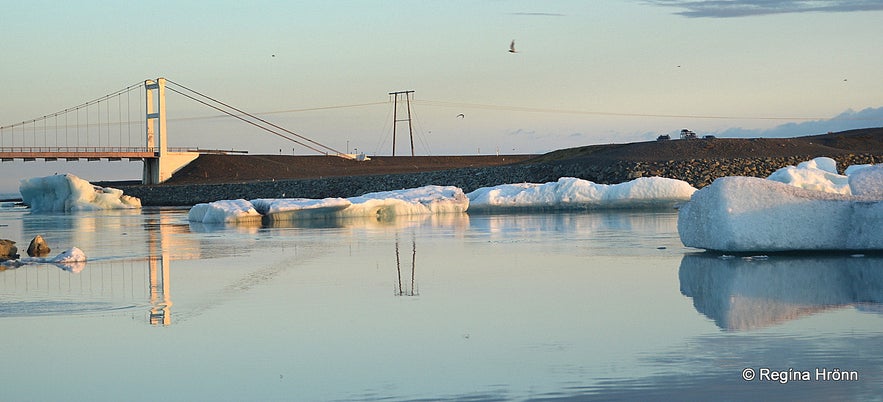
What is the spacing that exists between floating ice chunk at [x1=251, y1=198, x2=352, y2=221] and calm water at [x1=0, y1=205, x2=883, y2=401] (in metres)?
11.8

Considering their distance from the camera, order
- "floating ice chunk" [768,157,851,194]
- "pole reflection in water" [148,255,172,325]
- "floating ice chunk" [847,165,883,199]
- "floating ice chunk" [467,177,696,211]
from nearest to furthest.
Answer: "pole reflection in water" [148,255,172,325] → "floating ice chunk" [847,165,883,199] → "floating ice chunk" [768,157,851,194] → "floating ice chunk" [467,177,696,211]

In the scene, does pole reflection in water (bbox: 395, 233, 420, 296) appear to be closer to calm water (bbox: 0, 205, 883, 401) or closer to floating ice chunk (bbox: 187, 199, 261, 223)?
calm water (bbox: 0, 205, 883, 401)

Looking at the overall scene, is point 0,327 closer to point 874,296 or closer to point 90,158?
point 874,296

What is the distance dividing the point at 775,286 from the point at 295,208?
1801 centimetres

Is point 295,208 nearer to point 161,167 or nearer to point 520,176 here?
point 520,176

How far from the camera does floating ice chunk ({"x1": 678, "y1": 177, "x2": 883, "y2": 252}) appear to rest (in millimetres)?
12070

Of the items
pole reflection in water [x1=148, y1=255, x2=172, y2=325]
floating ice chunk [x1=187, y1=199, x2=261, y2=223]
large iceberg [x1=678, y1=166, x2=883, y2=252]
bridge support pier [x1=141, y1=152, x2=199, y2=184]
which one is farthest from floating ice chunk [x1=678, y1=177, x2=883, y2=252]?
bridge support pier [x1=141, y1=152, x2=199, y2=184]

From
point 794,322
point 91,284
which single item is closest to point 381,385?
point 794,322

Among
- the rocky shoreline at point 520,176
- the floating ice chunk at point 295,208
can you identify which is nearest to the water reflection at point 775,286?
the floating ice chunk at point 295,208

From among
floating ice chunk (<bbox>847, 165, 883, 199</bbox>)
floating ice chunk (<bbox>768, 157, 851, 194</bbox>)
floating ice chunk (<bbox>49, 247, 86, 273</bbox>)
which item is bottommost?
floating ice chunk (<bbox>49, 247, 86, 273</bbox>)

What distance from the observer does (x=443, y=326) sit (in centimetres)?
756

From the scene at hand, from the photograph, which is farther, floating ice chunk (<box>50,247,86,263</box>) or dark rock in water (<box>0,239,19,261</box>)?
dark rock in water (<box>0,239,19,261</box>)

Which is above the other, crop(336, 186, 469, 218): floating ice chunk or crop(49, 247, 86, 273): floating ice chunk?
crop(336, 186, 469, 218): floating ice chunk

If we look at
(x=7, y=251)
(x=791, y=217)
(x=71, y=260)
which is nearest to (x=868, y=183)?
(x=791, y=217)
